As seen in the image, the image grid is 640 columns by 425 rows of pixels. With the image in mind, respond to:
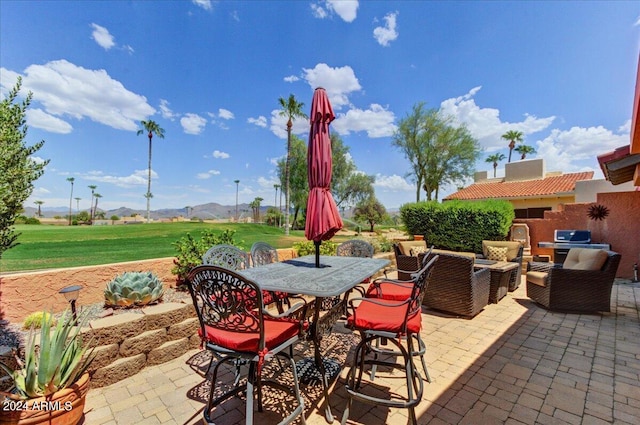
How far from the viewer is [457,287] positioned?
12.9 ft

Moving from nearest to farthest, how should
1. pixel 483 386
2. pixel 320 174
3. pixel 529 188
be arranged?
1. pixel 483 386
2. pixel 320 174
3. pixel 529 188

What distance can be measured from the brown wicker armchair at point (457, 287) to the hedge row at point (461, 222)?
5659mm

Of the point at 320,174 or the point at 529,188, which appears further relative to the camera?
the point at 529,188

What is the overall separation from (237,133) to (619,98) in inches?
771

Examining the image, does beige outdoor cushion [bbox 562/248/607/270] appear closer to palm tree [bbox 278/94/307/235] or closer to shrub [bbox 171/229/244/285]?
shrub [bbox 171/229/244/285]

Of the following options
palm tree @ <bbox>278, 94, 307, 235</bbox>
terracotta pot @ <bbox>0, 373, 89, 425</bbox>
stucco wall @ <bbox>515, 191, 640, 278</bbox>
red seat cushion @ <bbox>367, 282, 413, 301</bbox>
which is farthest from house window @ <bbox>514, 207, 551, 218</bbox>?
terracotta pot @ <bbox>0, 373, 89, 425</bbox>

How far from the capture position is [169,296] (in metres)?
3.45

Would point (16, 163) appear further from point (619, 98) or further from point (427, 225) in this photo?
point (427, 225)

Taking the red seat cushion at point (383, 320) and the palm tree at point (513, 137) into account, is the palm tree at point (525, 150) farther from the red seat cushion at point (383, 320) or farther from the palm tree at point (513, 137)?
the red seat cushion at point (383, 320)

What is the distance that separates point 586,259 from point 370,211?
22.1 m

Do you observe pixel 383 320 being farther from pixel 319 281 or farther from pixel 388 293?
pixel 388 293

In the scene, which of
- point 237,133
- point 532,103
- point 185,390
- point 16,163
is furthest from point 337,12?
point 237,133

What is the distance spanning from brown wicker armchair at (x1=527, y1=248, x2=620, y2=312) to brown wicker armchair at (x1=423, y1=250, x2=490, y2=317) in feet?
3.89

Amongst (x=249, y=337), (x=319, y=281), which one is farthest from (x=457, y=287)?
(x=249, y=337)
